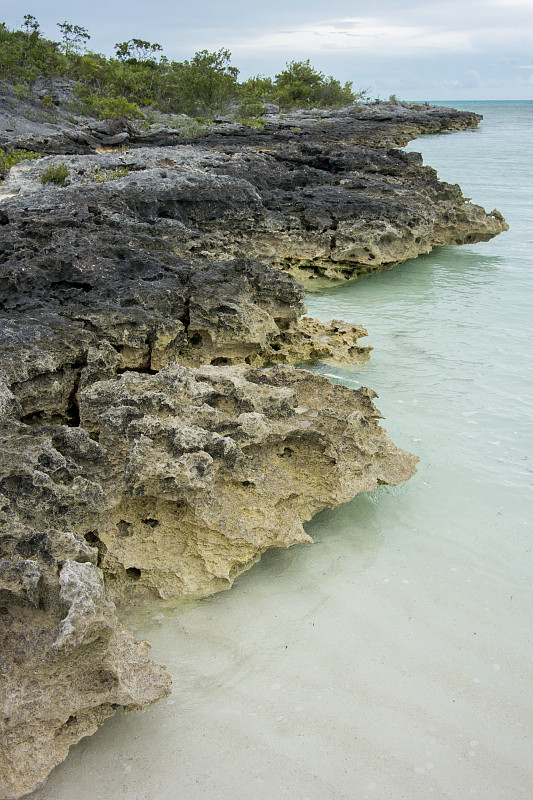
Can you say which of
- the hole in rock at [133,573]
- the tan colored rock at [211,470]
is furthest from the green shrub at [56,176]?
the hole in rock at [133,573]

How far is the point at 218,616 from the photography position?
3.30 meters

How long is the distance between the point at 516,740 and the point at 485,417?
11.2ft

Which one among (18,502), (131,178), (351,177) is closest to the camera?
(18,502)

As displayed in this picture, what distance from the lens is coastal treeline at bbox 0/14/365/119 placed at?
26312mm

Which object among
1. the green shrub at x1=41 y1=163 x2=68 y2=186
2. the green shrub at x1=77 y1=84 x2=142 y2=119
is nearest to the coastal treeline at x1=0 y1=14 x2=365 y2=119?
the green shrub at x1=77 y1=84 x2=142 y2=119

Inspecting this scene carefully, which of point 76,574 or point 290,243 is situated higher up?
point 290,243

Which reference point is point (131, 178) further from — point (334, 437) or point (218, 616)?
point (218, 616)

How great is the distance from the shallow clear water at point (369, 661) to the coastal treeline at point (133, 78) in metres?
23.2

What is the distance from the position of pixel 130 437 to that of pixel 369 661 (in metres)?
1.82

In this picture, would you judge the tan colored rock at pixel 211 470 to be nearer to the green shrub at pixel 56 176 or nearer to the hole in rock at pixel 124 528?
the hole in rock at pixel 124 528

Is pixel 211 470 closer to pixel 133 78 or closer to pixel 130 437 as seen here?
pixel 130 437

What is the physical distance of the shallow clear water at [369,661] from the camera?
2.52 m

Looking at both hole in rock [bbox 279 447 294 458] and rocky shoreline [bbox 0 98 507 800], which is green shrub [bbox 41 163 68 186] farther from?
hole in rock [bbox 279 447 294 458]

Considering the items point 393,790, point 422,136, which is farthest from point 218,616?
point 422,136
